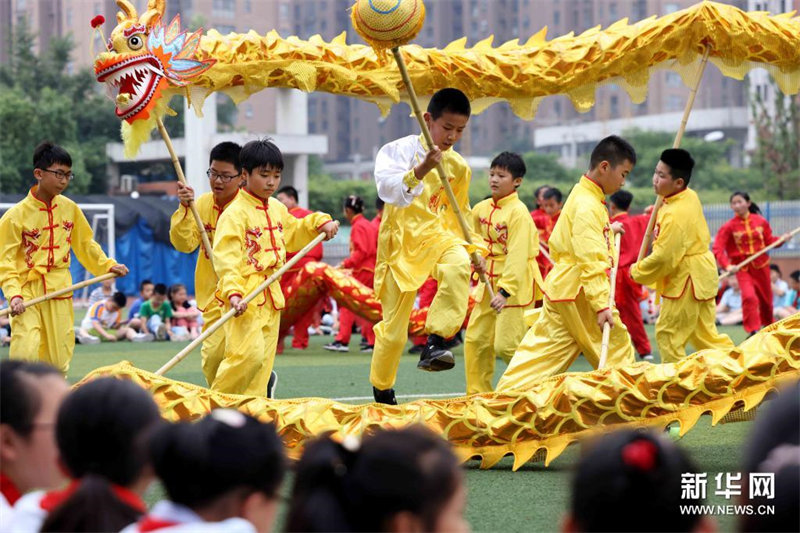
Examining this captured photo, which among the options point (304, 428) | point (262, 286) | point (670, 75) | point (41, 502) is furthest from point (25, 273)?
point (670, 75)

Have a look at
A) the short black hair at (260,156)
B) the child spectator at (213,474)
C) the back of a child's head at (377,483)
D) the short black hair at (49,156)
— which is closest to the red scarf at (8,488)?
the child spectator at (213,474)

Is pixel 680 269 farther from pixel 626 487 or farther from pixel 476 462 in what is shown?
pixel 626 487

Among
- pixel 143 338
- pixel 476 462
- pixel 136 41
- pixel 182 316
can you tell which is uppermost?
pixel 136 41

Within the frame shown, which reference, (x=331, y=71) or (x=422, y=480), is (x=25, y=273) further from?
(x=422, y=480)

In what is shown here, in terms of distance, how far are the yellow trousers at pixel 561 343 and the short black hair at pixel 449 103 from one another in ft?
3.89

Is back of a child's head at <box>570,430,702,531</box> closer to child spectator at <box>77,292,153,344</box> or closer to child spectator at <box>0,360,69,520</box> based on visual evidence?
child spectator at <box>0,360,69,520</box>

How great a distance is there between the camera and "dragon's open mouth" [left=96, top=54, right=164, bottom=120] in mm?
7098

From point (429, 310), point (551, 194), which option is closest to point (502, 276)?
point (429, 310)

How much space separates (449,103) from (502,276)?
1.59 metres

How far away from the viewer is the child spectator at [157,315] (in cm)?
1584

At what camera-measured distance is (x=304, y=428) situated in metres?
5.94

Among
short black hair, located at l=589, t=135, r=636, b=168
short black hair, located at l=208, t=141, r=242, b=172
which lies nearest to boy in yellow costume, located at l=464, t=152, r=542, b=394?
short black hair, located at l=589, t=135, r=636, b=168

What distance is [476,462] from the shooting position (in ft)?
20.8

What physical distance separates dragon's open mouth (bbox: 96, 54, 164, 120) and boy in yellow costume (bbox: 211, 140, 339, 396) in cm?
67
